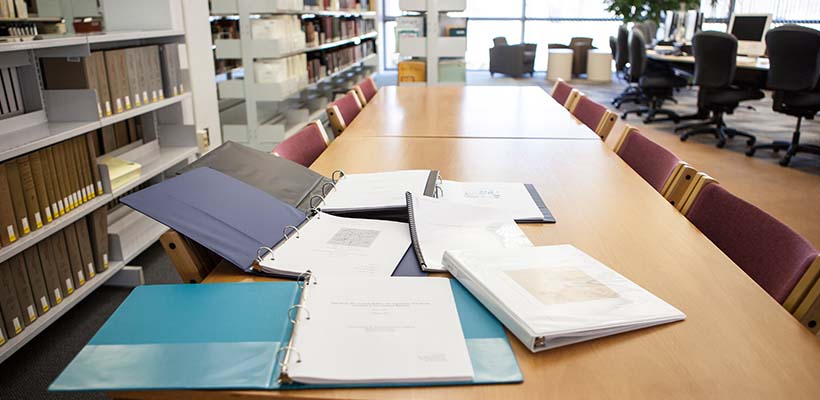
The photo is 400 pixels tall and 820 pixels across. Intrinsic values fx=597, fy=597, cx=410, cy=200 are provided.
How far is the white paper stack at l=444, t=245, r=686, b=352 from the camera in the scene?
3.03ft

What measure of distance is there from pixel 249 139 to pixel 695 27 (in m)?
5.29

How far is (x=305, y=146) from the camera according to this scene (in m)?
2.20

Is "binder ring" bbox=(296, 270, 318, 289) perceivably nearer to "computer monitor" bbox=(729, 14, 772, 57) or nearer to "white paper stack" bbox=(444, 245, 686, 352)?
"white paper stack" bbox=(444, 245, 686, 352)

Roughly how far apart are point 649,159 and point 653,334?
1.23m

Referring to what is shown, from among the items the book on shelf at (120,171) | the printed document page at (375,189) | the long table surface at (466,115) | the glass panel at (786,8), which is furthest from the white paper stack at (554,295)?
the glass panel at (786,8)

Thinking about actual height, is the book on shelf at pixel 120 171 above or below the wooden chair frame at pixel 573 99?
below

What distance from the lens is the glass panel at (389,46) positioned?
476 inches

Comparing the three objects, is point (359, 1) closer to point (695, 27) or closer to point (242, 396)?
point (695, 27)

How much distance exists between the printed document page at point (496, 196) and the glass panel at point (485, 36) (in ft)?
34.0

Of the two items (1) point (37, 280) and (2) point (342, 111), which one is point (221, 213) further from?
(2) point (342, 111)

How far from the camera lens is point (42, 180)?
2.28m

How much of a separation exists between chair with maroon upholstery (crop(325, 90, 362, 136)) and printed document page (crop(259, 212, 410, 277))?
146 centimetres

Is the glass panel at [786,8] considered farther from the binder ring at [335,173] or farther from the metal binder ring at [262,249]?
the metal binder ring at [262,249]

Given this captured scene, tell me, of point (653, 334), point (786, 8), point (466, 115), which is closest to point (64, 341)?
point (466, 115)
